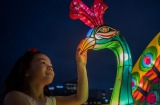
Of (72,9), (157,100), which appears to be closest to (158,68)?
(157,100)

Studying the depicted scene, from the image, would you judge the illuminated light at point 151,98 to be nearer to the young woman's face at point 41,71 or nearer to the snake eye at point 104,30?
the snake eye at point 104,30

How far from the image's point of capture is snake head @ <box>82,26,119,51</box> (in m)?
3.14

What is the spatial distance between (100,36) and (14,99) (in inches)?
82.7

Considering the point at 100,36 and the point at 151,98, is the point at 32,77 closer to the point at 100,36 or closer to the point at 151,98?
the point at 100,36

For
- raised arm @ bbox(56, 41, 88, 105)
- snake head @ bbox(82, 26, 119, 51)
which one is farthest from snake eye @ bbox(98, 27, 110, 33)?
raised arm @ bbox(56, 41, 88, 105)

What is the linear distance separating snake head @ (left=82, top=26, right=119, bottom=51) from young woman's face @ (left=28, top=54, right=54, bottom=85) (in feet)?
5.56

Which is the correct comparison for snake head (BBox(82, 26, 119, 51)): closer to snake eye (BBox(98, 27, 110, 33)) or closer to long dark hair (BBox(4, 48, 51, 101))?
snake eye (BBox(98, 27, 110, 33))

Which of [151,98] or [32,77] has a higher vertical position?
[32,77]

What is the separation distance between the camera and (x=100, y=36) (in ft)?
10.5

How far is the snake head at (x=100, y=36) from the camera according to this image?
10.3 ft

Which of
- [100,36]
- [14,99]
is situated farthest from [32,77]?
[100,36]

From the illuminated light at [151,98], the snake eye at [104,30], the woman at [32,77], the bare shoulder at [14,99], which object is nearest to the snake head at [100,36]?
the snake eye at [104,30]

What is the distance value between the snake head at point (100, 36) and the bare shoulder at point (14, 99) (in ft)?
6.20

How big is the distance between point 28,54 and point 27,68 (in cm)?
8
